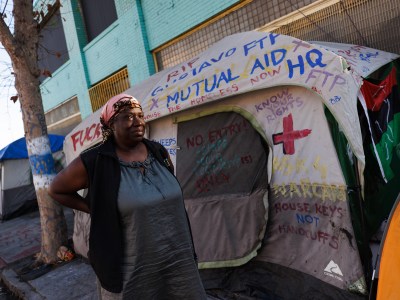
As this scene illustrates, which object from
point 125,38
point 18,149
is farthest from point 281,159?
point 18,149

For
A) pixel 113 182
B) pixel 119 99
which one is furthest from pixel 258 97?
pixel 113 182

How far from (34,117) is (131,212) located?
15.0 ft

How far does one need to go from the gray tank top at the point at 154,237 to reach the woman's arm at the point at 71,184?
256 millimetres

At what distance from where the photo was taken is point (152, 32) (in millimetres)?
7875

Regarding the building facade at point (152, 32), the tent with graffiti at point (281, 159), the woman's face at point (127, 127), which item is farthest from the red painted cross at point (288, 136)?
the building facade at point (152, 32)

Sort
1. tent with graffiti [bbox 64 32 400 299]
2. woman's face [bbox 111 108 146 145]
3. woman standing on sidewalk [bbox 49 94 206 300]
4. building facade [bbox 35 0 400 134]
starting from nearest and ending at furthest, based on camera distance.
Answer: woman standing on sidewalk [bbox 49 94 206 300]
woman's face [bbox 111 108 146 145]
tent with graffiti [bbox 64 32 400 299]
building facade [bbox 35 0 400 134]

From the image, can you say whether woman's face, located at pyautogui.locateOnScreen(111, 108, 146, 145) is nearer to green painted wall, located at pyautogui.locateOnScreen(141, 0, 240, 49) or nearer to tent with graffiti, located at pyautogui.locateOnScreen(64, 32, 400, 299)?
tent with graffiti, located at pyautogui.locateOnScreen(64, 32, 400, 299)

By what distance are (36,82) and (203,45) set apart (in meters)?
3.01

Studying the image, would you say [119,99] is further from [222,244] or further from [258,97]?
[222,244]

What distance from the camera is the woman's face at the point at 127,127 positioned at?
7.56 feet

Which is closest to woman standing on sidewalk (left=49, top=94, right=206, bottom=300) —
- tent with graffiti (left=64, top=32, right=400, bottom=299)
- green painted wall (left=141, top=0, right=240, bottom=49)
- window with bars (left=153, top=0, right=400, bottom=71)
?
tent with graffiti (left=64, top=32, right=400, bottom=299)

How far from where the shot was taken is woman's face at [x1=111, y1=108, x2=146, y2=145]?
7.56 feet

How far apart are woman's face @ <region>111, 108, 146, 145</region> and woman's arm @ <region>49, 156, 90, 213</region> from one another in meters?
0.30

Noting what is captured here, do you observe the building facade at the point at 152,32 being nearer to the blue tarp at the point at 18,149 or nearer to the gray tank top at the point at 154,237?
the blue tarp at the point at 18,149
